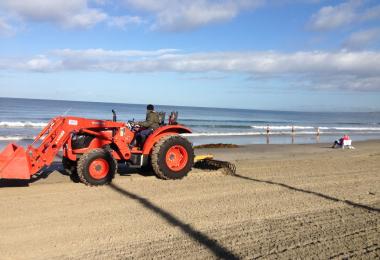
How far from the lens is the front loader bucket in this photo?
7937 millimetres

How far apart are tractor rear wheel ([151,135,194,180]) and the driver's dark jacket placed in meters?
0.51

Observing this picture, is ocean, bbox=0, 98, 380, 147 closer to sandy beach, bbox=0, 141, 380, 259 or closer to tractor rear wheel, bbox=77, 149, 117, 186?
tractor rear wheel, bbox=77, 149, 117, 186

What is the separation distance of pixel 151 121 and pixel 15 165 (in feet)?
10.1

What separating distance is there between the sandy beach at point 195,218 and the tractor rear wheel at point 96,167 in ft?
0.71

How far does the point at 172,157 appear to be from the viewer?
986 cm

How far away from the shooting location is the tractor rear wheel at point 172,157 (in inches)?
373

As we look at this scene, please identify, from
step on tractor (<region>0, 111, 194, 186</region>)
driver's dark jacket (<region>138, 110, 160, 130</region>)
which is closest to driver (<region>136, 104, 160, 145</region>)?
driver's dark jacket (<region>138, 110, 160, 130</region>)

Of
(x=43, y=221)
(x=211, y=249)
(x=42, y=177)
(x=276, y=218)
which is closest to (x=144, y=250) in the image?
(x=211, y=249)

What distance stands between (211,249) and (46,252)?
1799 millimetres

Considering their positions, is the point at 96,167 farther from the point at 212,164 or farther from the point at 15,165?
the point at 212,164

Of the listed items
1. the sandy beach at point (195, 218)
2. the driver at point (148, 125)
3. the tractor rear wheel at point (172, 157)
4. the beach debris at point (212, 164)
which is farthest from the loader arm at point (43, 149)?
the beach debris at point (212, 164)

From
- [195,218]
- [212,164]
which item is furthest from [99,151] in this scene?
[212,164]

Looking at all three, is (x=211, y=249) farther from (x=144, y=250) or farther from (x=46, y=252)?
(x=46, y=252)

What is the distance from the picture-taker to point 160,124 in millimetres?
10297
